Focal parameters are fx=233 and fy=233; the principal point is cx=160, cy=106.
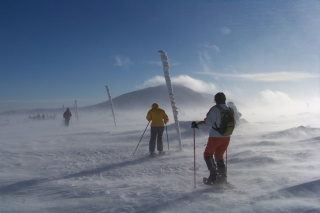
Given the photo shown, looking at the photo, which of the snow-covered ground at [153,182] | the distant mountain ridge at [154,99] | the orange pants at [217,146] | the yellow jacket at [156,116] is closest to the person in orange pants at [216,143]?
the orange pants at [217,146]

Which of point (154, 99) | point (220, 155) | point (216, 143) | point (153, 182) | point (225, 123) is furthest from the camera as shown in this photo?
point (154, 99)

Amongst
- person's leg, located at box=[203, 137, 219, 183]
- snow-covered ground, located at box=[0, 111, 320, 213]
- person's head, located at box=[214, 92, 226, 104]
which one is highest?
person's head, located at box=[214, 92, 226, 104]

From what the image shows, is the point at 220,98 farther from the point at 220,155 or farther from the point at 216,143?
the point at 220,155

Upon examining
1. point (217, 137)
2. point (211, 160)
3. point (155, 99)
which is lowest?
point (211, 160)

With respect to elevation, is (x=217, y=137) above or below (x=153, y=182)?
above

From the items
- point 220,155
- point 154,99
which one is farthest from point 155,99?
point 220,155

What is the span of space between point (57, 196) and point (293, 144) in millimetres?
7550

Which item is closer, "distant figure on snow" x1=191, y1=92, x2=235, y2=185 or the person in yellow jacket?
"distant figure on snow" x1=191, y1=92, x2=235, y2=185

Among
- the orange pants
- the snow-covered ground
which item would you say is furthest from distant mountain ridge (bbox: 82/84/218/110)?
the orange pants

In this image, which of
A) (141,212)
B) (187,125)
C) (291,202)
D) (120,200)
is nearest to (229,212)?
(291,202)

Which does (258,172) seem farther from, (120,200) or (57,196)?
(57,196)

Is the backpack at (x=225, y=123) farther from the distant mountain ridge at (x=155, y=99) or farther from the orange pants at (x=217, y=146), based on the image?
the distant mountain ridge at (x=155, y=99)

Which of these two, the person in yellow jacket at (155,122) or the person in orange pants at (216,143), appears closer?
the person in orange pants at (216,143)

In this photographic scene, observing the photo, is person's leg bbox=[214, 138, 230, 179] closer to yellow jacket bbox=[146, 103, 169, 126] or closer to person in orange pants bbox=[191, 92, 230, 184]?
person in orange pants bbox=[191, 92, 230, 184]
